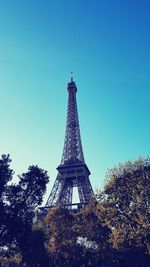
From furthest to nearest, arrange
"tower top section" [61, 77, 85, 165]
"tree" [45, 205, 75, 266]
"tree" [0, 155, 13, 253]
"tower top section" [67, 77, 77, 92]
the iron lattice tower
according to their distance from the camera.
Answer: "tower top section" [67, 77, 77, 92] < "tower top section" [61, 77, 85, 165] < the iron lattice tower < "tree" [45, 205, 75, 266] < "tree" [0, 155, 13, 253]

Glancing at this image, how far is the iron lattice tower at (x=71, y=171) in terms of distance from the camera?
218ft

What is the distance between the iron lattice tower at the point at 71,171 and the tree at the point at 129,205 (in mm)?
23599

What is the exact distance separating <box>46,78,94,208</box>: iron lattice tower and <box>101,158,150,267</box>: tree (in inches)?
929

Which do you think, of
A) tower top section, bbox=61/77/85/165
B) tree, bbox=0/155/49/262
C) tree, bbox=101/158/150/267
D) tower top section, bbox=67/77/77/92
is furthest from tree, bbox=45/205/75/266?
tower top section, bbox=67/77/77/92

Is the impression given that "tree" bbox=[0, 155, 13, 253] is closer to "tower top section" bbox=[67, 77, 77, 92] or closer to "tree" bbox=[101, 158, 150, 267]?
"tree" bbox=[101, 158, 150, 267]

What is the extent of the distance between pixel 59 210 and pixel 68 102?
40.3m

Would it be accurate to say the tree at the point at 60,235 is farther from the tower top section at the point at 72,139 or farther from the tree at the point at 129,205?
the tower top section at the point at 72,139

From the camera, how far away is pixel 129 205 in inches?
1412

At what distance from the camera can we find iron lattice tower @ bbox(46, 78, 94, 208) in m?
66.5

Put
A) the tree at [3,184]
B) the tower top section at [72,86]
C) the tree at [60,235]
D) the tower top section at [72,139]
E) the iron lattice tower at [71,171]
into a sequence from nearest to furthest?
the tree at [3,184] < the tree at [60,235] < the iron lattice tower at [71,171] < the tower top section at [72,139] < the tower top section at [72,86]

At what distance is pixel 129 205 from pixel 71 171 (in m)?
36.5

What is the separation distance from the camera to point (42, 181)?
1372 inches

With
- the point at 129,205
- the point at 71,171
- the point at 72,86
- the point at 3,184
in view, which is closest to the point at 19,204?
the point at 3,184

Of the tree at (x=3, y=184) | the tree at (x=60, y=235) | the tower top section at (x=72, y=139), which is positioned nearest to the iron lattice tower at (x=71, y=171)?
the tower top section at (x=72, y=139)
